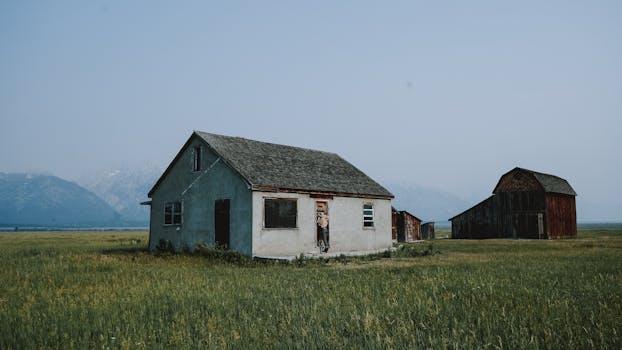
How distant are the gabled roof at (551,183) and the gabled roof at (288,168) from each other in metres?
23.4

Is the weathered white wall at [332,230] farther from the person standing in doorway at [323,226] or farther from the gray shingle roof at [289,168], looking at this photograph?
the gray shingle roof at [289,168]

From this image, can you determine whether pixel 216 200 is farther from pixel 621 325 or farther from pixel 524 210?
pixel 524 210

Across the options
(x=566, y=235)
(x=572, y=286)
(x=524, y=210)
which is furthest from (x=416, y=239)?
(x=572, y=286)

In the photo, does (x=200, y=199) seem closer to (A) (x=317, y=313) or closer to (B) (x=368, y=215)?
(B) (x=368, y=215)

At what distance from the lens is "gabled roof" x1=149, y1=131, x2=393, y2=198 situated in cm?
2284

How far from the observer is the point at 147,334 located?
7039mm

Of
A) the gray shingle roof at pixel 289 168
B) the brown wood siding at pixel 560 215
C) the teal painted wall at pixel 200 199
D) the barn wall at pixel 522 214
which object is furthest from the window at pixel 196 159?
the brown wood siding at pixel 560 215

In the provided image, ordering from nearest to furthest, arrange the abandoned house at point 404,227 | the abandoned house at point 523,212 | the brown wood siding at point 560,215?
the abandoned house at point 523,212 → the brown wood siding at point 560,215 → the abandoned house at point 404,227

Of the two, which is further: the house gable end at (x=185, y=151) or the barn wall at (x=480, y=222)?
the barn wall at (x=480, y=222)

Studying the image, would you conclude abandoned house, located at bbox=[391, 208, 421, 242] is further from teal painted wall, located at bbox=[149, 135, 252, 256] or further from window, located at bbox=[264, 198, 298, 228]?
teal painted wall, located at bbox=[149, 135, 252, 256]

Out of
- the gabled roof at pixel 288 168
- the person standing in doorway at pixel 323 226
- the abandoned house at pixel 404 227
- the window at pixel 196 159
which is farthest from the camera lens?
the abandoned house at pixel 404 227

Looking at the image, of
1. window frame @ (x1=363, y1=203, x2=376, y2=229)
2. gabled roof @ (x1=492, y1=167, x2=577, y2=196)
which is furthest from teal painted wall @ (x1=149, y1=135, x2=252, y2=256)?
gabled roof @ (x1=492, y1=167, x2=577, y2=196)

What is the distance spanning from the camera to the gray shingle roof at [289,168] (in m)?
23.0

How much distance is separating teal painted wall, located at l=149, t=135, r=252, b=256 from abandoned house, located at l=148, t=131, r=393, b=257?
5 cm
